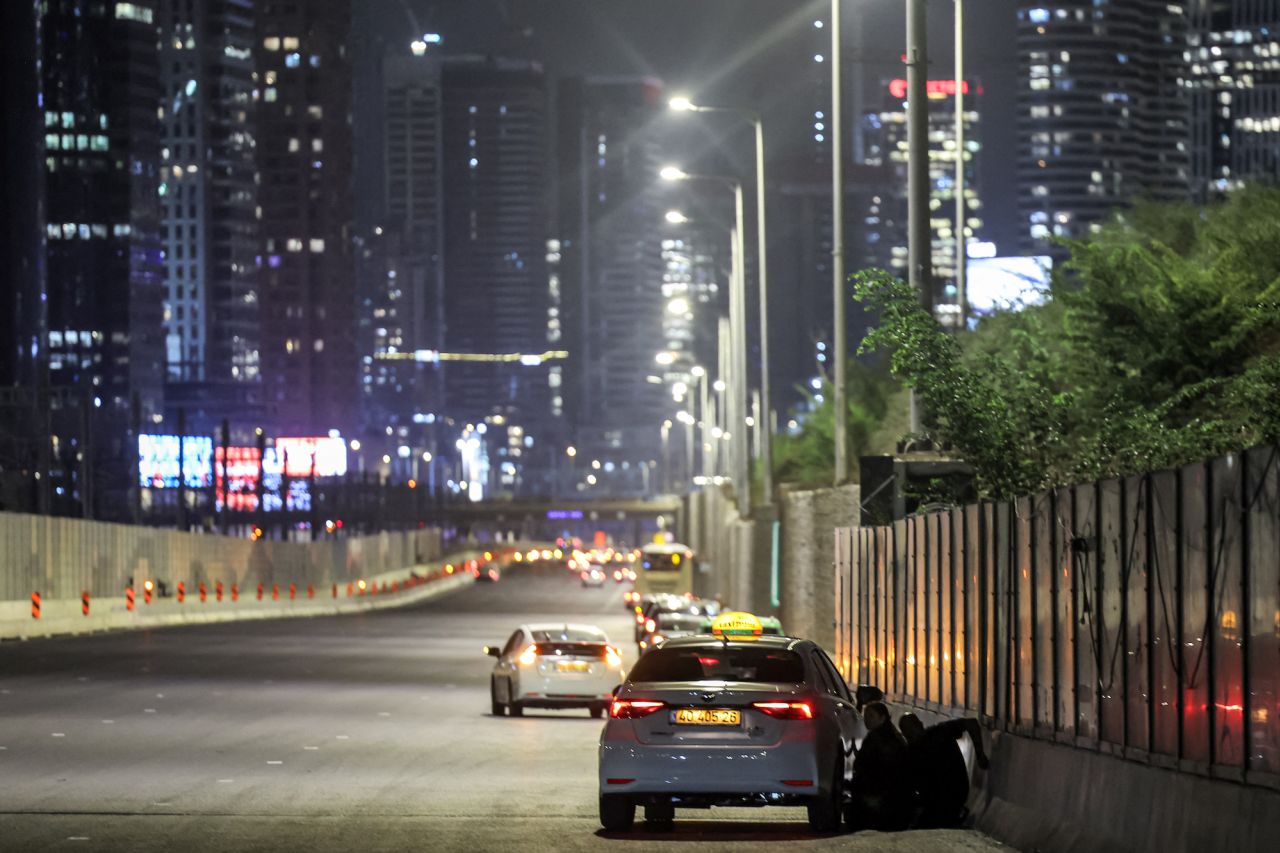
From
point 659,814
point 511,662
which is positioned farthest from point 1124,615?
point 511,662

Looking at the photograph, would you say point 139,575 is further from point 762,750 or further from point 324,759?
point 762,750

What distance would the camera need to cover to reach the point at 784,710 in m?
16.0

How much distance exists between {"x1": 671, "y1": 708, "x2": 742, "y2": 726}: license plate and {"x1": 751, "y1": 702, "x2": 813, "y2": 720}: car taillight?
0.56ft

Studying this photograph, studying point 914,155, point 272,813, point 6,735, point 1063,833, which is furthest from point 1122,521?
point 6,735

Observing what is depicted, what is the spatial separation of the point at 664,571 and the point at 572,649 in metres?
65.1

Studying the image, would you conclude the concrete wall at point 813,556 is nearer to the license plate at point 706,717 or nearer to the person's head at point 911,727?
the person's head at point 911,727

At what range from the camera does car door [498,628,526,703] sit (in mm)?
32156

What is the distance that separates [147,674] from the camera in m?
38.9

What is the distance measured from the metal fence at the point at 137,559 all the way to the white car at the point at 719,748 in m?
37.4

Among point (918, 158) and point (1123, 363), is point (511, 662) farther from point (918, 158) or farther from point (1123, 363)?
point (918, 158)

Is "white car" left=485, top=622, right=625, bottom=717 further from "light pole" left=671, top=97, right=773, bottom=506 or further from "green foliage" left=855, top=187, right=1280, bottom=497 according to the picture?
"light pole" left=671, top=97, right=773, bottom=506

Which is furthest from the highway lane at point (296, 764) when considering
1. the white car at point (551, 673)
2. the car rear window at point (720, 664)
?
the car rear window at point (720, 664)

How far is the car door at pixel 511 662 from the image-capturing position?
32156mm

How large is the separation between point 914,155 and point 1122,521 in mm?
11136
